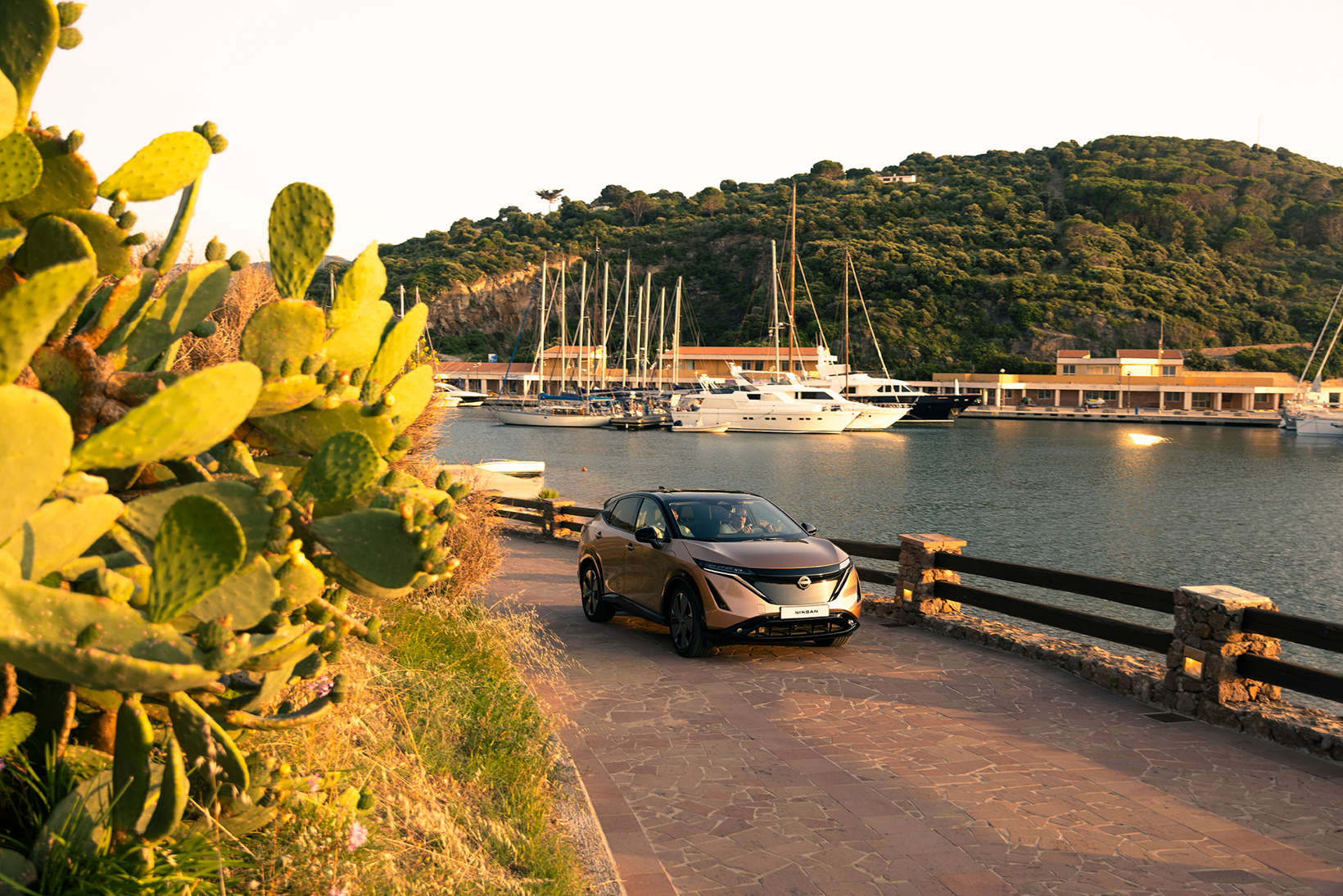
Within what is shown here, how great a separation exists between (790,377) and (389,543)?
75.3 m

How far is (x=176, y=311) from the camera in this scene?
3422 mm

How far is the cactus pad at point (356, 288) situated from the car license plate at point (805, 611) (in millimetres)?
5791

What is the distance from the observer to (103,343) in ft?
10.8

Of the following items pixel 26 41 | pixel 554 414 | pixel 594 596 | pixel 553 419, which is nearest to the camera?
pixel 26 41

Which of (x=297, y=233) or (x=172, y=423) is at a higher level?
(x=297, y=233)

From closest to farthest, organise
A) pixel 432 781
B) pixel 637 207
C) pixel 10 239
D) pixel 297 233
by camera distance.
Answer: pixel 10 239 < pixel 297 233 < pixel 432 781 < pixel 637 207

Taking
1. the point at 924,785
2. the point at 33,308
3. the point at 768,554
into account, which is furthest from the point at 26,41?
the point at 768,554

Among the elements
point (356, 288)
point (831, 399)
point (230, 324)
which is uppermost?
point (230, 324)

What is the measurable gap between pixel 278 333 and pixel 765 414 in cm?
7252

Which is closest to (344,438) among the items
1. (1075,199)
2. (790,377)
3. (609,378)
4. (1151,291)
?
(790,377)

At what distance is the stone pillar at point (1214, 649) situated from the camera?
7.37m

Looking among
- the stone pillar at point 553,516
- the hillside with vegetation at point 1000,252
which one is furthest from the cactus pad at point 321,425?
the hillside with vegetation at point 1000,252

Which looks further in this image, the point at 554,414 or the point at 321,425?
the point at 554,414

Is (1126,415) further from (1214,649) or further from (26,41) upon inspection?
(26,41)
